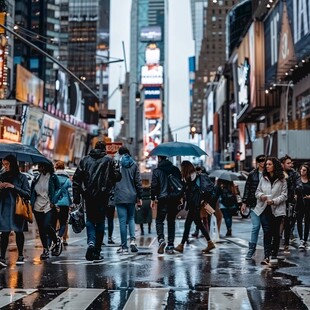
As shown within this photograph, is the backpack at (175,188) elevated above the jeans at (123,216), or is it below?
above

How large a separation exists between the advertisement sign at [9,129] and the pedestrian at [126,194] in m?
27.3

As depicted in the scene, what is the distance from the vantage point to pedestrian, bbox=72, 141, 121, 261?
9773mm

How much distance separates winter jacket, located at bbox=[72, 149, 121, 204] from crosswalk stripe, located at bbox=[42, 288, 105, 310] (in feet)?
8.71

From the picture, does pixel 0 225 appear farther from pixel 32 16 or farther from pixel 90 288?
pixel 32 16

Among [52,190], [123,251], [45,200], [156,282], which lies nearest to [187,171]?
A: [123,251]

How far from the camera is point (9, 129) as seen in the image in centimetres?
3912

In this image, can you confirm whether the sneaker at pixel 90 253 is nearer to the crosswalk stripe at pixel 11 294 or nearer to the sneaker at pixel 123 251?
the sneaker at pixel 123 251

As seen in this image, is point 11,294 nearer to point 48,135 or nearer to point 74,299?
point 74,299

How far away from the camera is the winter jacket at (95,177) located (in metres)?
9.77

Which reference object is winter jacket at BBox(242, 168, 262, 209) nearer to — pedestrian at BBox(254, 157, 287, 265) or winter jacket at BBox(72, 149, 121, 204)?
pedestrian at BBox(254, 157, 287, 265)

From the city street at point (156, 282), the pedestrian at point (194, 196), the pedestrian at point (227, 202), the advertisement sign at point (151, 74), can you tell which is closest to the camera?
the city street at point (156, 282)

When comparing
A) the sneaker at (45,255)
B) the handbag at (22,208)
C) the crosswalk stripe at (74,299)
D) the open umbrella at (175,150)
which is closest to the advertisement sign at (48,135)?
the open umbrella at (175,150)

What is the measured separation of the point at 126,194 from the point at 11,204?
2.31 meters

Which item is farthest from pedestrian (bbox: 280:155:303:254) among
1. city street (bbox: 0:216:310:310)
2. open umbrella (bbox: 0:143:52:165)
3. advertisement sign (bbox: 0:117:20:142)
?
advertisement sign (bbox: 0:117:20:142)
